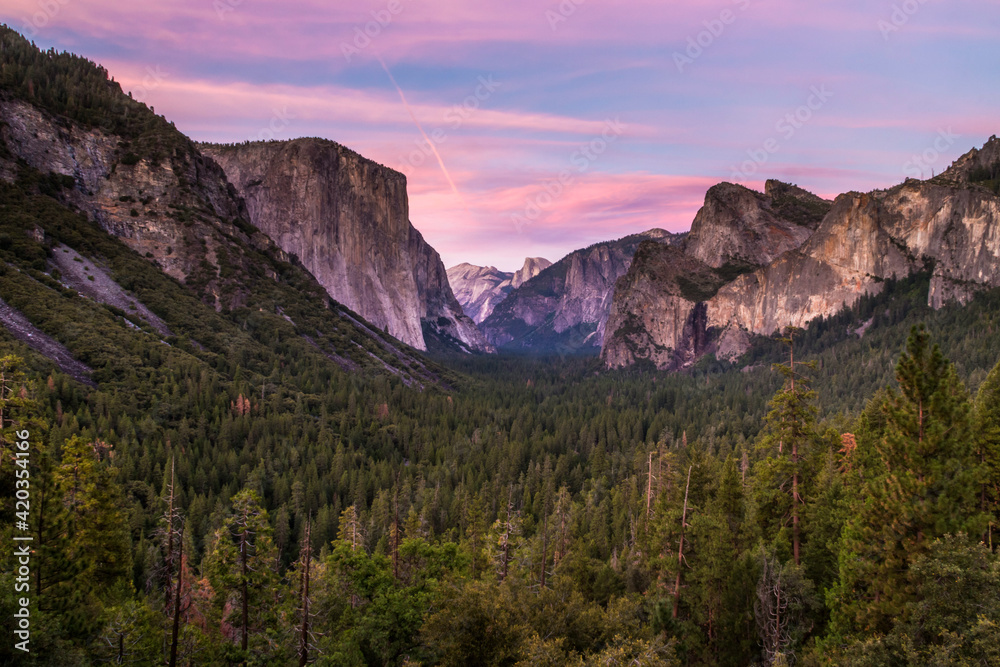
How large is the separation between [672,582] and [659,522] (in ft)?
10.3

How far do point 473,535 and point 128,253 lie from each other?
4684 inches

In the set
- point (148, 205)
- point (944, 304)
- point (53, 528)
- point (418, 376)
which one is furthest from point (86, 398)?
point (944, 304)

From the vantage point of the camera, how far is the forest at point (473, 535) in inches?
739

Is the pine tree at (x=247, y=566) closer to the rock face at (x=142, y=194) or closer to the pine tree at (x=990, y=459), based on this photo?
the pine tree at (x=990, y=459)

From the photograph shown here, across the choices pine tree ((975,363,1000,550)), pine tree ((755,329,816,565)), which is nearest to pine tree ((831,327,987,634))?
pine tree ((975,363,1000,550))

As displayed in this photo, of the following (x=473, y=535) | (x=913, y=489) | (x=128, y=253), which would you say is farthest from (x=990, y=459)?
(x=128, y=253)

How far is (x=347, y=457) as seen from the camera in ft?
287

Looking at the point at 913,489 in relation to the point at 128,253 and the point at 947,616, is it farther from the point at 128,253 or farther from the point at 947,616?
the point at 128,253

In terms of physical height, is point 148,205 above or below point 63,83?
below

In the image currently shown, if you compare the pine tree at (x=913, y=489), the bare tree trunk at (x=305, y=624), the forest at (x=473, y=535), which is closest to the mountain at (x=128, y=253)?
the forest at (x=473, y=535)

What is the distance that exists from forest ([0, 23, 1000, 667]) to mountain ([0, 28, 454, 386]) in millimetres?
2566

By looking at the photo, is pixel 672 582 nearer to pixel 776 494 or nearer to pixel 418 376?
pixel 776 494

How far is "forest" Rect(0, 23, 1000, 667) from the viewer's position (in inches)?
739

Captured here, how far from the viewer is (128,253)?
126812mm
